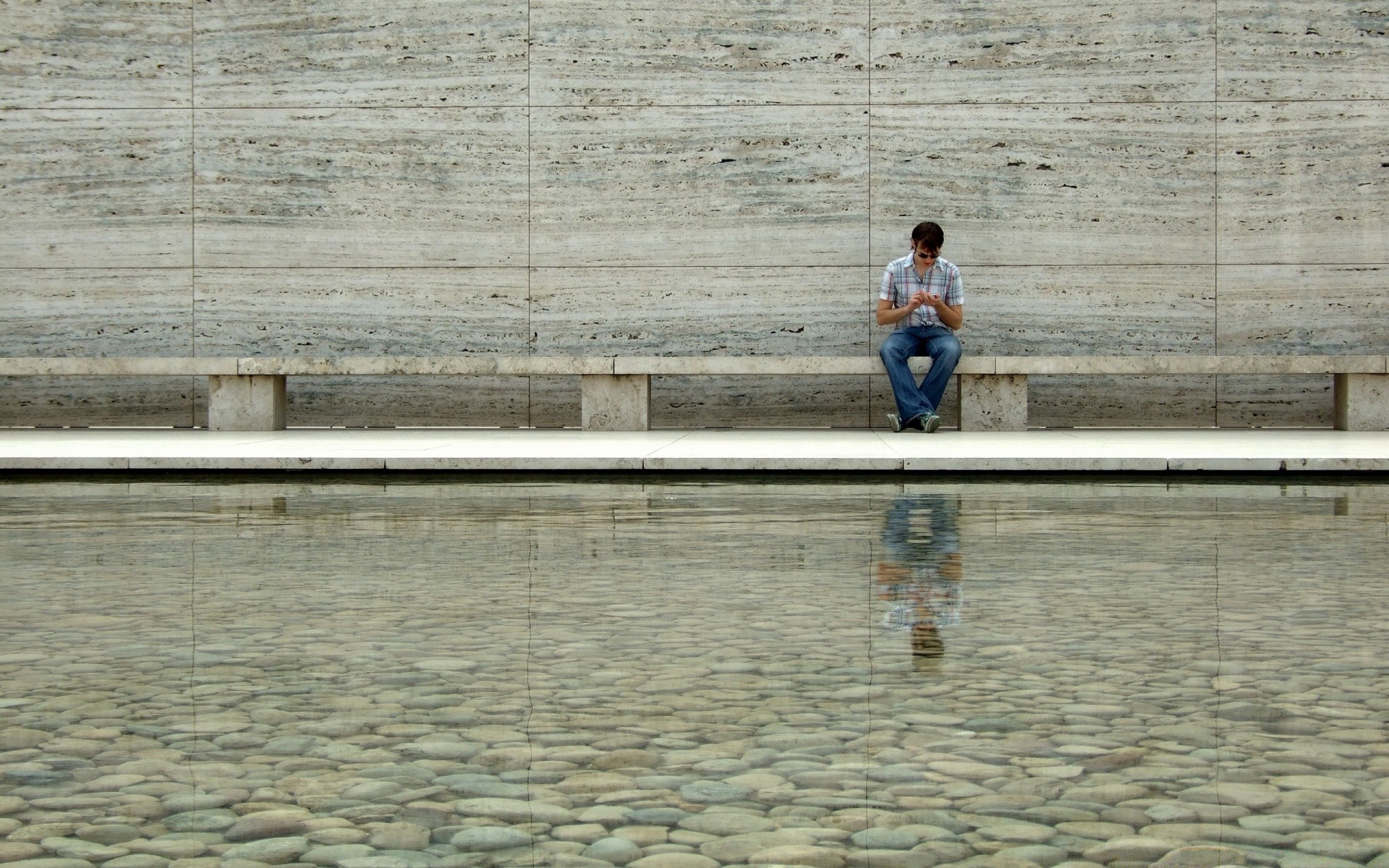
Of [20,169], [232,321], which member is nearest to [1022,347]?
→ [232,321]

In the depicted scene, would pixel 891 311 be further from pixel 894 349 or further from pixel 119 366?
pixel 119 366

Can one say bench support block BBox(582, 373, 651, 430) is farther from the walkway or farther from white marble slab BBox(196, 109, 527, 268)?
white marble slab BBox(196, 109, 527, 268)

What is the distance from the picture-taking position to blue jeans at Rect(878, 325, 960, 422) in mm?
13711

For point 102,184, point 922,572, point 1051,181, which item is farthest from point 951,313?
point 922,572

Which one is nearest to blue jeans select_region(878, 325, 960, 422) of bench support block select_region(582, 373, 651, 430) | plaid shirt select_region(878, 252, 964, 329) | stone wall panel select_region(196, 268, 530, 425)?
plaid shirt select_region(878, 252, 964, 329)

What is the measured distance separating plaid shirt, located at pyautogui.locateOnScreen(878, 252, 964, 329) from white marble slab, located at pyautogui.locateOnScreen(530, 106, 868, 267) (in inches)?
36.8

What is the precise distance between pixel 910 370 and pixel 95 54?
7.91 meters

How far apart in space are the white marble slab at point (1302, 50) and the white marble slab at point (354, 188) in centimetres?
639

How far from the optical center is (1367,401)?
14.2m

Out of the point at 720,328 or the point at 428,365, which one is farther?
the point at 720,328

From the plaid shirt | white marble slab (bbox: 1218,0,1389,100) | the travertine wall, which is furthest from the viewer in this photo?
the travertine wall

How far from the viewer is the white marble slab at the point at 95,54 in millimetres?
15312

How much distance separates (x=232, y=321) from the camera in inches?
605

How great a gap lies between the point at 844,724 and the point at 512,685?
80 cm
